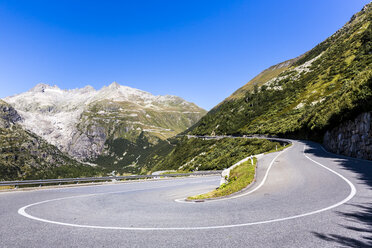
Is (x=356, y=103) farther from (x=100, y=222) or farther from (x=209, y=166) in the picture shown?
(x=209, y=166)

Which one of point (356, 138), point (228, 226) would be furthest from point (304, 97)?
point (228, 226)

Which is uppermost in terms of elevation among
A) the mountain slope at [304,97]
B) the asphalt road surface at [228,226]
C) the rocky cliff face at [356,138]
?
the mountain slope at [304,97]

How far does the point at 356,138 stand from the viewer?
20.6 meters

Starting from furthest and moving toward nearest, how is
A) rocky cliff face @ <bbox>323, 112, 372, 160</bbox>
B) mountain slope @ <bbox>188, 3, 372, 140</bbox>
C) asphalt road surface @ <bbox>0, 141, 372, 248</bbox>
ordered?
mountain slope @ <bbox>188, 3, 372, 140</bbox>
rocky cliff face @ <bbox>323, 112, 372, 160</bbox>
asphalt road surface @ <bbox>0, 141, 372, 248</bbox>

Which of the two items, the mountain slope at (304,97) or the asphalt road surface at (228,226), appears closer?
the asphalt road surface at (228,226)

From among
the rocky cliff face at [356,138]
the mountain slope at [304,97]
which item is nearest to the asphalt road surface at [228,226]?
the rocky cliff face at [356,138]

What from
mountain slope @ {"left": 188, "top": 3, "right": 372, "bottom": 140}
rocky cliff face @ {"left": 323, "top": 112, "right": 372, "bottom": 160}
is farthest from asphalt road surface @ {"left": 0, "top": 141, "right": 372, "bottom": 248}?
mountain slope @ {"left": 188, "top": 3, "right": 372, "bottom": 140}

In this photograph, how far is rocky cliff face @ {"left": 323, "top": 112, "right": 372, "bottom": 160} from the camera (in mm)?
18453

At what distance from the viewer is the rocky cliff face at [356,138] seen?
18.5 metres

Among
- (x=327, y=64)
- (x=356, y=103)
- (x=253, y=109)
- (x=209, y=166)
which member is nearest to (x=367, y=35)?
(x=327, y=64)

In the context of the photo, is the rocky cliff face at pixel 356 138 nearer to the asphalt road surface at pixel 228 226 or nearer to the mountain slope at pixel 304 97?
the mountain slope at pixel 304 97

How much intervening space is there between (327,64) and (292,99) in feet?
119

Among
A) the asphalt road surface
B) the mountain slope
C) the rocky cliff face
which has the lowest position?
the asphalt road surface

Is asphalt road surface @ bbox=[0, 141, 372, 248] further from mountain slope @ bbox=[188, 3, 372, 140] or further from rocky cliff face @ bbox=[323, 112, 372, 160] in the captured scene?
mountain slope @ bbox=[188, 3, 372, 140]
